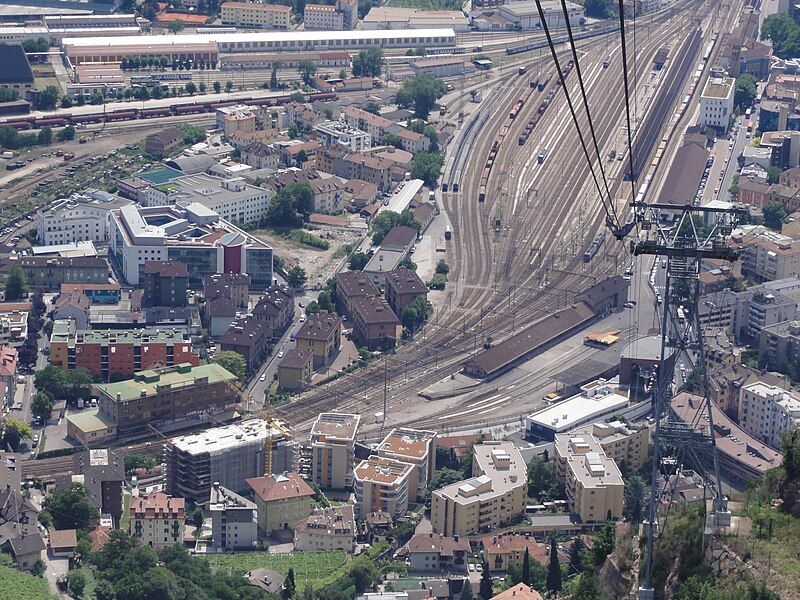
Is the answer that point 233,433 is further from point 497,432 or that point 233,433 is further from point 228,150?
point 228,150

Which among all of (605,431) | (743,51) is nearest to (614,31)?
(743,51)

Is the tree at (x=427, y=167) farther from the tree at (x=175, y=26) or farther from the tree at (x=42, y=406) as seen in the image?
the tree at (x=42, y=406)

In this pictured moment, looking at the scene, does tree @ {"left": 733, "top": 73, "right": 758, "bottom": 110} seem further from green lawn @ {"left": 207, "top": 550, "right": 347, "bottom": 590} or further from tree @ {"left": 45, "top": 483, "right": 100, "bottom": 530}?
tree @ {"left": 45, "top": 483, "right": 100, "bottom": 530}

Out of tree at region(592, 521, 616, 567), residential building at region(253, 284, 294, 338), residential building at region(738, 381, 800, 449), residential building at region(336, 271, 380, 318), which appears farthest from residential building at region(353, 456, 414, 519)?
tree at region(592, 521, 616, 567)

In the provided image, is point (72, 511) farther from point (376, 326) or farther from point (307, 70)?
point (307, 70)

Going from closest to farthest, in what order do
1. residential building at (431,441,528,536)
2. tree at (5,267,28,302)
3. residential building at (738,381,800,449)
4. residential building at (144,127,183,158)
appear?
residential building at (431,441,528,536) → residential building at (738,381,800,449) → tree at (5,267,28,302) → residential building at (144,127,183,158)

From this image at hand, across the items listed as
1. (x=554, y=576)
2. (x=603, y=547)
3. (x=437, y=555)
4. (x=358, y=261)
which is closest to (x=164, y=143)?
(x=358, y=261)

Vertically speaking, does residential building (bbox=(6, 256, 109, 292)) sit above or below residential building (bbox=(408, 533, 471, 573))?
above
